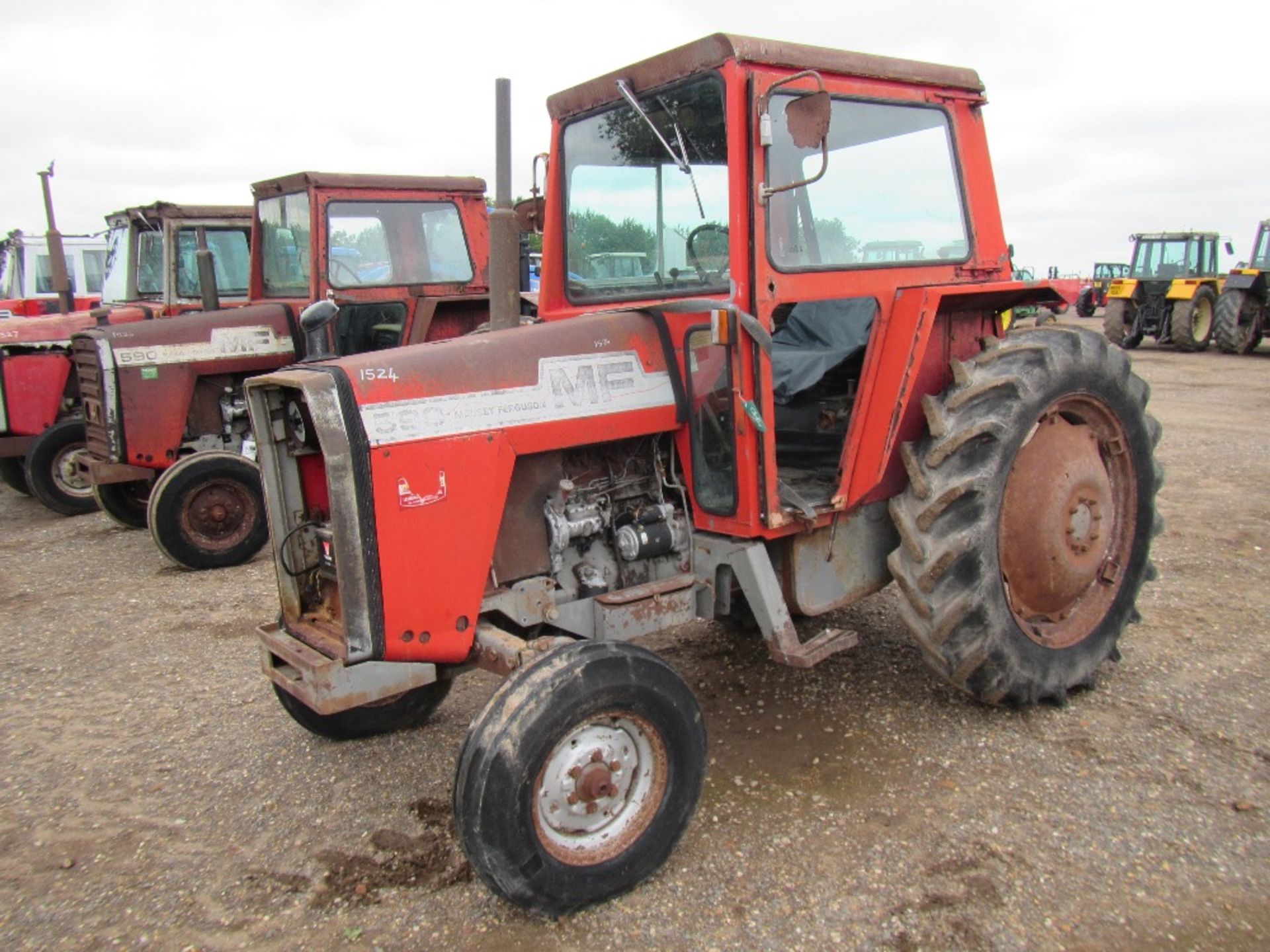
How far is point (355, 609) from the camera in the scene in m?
2.73

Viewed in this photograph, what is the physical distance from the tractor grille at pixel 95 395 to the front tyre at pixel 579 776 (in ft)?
17.1

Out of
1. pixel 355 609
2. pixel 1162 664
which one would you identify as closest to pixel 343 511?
pixel 355 609

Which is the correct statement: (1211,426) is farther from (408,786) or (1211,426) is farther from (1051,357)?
(408,786)

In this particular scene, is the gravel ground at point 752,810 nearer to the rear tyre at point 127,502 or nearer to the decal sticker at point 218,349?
the decal sticker at point 218,349

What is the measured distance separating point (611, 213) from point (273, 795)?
2403mm

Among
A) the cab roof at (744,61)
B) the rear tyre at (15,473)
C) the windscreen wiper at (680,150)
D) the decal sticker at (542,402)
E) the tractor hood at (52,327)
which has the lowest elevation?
the rear tyre at (15,473)

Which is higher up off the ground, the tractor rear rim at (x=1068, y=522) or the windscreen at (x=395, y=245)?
the windscreen at (x=395, y=245)

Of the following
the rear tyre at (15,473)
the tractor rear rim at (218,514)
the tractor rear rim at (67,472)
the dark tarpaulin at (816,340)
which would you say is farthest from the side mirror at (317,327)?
the rear tyre at (15,473)

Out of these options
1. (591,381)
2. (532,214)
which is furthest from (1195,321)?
(591,381)

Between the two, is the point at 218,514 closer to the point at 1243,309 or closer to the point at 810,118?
the point at 810,118

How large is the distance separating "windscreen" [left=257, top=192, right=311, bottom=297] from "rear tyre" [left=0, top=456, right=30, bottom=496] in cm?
327

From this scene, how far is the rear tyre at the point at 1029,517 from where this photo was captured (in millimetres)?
3357

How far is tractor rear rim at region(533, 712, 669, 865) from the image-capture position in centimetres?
268

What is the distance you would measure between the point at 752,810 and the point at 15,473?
27.0 ft
